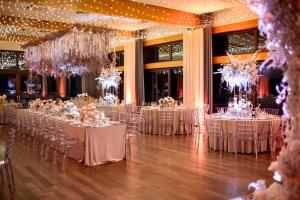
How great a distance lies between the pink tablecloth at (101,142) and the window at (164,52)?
7.46 m

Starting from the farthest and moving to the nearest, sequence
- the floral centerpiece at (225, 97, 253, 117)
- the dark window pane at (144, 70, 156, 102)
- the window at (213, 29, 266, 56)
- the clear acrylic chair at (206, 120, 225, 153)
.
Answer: the dark window pane at (144, 70, 156, 102) → the window at (213, 29, 266, 56) → the floral centerpiece at (225, 97, 253, 117) → the clear acrylic chair at (206, 120, 225, 153)

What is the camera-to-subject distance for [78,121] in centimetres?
705

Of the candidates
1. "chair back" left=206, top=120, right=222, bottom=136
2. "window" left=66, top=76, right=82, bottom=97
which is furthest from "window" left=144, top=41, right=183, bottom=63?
"window" left=66, top=76, right=82, bottom=97

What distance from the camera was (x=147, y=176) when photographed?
5410mm

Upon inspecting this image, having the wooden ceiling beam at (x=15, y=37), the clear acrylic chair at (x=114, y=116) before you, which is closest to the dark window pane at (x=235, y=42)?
the clear acrylic chair at (x=114, y=116)

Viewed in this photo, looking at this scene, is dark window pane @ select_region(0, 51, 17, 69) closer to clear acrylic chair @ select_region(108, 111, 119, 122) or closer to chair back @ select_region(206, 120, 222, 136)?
clear acrylic chair @ select_region(108, 111, 119, 122)

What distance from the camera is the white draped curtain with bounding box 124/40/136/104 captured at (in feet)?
50.0

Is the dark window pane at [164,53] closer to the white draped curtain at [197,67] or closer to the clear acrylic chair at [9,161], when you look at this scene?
the white draped curtain at [197,67]

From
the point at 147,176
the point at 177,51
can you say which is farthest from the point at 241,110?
the point at 177,51

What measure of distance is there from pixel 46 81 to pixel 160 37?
965 centimetres

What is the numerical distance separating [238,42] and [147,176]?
23.4 feet

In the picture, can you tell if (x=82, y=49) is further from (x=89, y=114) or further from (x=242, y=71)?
(x=242, y=71)

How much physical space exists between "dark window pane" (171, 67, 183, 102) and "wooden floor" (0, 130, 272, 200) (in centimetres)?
622

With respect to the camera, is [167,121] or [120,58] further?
[120,58]
